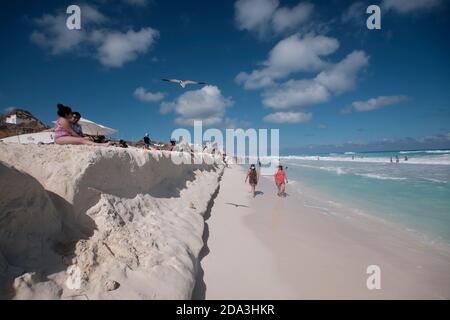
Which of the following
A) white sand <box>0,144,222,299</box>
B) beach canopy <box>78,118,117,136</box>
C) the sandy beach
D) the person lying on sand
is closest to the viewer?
white sand <box>0,144,222,299</box>

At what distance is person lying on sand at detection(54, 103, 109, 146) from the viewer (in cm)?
541

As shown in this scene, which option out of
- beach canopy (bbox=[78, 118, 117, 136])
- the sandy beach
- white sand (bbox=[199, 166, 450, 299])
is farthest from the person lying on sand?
beach canopy (bbox=[78, 118, 117, 136])

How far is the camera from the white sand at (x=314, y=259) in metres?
4.11

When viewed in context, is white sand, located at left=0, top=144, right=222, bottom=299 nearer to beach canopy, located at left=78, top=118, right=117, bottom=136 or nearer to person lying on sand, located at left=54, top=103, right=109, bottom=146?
person lying on sand, located at left=54, top=103, right=109, bottom=146

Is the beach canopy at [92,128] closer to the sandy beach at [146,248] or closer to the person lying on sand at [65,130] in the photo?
the person lying on sand at [65,130]

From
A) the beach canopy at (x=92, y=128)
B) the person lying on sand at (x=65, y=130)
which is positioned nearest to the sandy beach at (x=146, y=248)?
the person lying on sand at (x=65, y=130)

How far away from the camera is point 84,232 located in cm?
395

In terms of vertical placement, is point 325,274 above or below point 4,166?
below

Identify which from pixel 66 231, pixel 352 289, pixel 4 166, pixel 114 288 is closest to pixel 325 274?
pixel 352 289

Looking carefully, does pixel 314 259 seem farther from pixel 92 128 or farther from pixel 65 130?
pixel 92 128

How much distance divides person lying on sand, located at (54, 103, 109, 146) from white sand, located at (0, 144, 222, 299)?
98 cm
